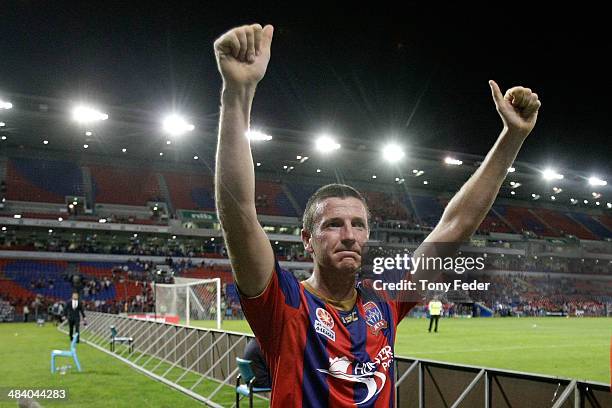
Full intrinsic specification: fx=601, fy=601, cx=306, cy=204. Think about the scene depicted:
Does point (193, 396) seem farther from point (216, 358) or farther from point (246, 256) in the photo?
point (246, 256)

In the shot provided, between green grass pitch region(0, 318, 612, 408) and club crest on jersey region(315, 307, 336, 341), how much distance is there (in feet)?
25.6

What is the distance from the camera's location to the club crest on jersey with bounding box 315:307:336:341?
182 centimetres

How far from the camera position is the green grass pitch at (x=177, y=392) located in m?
10.2

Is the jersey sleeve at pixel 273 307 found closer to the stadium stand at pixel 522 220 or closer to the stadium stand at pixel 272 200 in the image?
the stadium stand at pixel 272 200

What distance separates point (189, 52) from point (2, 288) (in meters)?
22.7

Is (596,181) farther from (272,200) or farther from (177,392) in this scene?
(177,392)

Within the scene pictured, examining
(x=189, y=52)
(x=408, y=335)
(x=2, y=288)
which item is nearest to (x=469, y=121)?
(x=408, y=335)

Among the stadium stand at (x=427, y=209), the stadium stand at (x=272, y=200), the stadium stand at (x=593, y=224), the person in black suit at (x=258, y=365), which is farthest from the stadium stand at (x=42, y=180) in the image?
the stadium stand at (x=593, y=224)

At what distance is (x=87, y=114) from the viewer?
31609 mm

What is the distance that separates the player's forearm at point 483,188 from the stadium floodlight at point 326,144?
3478cm

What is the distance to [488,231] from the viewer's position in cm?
5425

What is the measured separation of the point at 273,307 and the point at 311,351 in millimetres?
189

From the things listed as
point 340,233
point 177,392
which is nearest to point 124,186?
point 177,392
